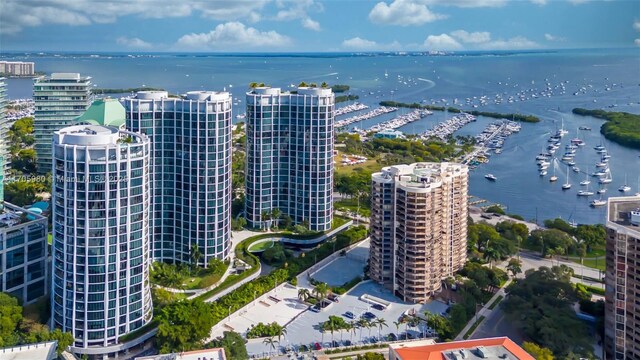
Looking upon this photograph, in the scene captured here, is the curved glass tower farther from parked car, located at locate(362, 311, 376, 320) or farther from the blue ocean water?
the blue ocean water

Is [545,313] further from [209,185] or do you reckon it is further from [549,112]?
[549,112]

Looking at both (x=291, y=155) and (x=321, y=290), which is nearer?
(x=321, y=290)

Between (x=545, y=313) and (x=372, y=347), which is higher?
(x=545, y=313)

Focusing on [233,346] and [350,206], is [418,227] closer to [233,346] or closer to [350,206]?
[233,346]

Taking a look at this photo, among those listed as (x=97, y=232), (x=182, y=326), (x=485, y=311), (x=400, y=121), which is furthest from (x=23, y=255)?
(x=400, y=121)

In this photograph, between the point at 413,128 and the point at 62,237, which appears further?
the point at 413,128

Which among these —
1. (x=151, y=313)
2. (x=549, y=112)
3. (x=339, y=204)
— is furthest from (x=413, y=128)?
(x=151, y=313)

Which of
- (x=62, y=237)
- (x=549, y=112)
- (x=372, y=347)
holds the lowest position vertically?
(x=372, y=347)

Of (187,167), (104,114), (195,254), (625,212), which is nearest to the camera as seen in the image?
(625,212)
